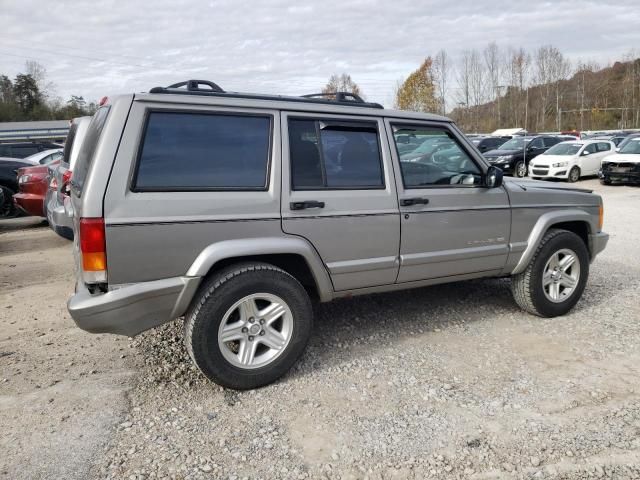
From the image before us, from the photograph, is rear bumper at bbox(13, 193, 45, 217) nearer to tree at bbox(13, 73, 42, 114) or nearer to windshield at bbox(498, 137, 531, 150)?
windshield at bbox(498, 137, 531, 150)

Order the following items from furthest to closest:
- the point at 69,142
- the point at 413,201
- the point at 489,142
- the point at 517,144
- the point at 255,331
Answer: the point at 489,142 < the point at 517,144 < the point at 69,142 < the point at 413,201 < the point at 255,331

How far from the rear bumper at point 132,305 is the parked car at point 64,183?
11.0 ft

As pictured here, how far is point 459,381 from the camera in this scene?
3561 mm

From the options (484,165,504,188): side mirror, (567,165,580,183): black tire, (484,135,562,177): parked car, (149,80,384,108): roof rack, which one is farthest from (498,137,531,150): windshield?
(149,80,384,108): roof rack

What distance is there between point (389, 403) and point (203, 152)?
6.55ft

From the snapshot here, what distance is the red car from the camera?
9.44 m

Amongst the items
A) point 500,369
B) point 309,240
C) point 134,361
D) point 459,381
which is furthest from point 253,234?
point 500,369

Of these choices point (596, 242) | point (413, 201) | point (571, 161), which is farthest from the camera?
point (571, 161)

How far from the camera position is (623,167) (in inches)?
676

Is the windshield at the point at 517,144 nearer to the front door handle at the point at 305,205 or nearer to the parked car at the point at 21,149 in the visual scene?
the parked car at the point at 21,149

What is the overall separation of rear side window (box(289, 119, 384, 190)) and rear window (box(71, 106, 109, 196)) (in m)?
1.23

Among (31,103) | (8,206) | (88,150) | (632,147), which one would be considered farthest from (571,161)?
(31,103)

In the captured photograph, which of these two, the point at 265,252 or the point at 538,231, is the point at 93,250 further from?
the point at 538,231

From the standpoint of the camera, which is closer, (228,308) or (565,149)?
(228,308)
